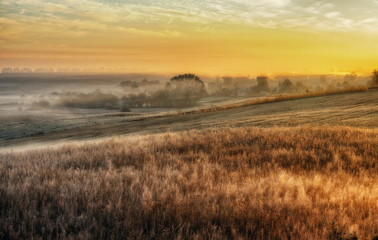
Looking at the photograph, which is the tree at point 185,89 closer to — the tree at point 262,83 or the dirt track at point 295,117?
the tree at point 262,83

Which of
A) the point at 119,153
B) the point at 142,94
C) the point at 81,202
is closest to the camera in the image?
the point at 81,202

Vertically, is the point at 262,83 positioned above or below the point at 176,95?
above

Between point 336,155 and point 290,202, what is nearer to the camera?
point 290,202

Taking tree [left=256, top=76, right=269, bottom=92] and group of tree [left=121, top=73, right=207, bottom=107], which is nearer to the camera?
group of tree [left=121, top=73, right=207, bottom=107]

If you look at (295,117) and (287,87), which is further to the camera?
(287,87)

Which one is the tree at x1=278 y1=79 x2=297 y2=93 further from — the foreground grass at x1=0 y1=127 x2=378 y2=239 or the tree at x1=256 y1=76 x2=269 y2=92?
the foreground grass at x1=0 y1=127 x2=378 y2=239

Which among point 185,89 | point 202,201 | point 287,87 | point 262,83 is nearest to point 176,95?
point 185,89

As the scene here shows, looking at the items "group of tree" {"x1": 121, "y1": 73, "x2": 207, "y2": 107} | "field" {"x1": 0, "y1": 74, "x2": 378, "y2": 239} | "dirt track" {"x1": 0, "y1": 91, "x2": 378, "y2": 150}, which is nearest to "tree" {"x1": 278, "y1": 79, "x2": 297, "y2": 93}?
"group of tree" {"x1": 121, "y1": 73, "x2": 207, "y2": 107}

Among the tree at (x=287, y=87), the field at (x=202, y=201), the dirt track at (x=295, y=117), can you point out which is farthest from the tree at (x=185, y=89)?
the field at (x=202, y=201)

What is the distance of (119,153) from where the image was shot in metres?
8.77

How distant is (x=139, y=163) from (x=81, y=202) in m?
3.07

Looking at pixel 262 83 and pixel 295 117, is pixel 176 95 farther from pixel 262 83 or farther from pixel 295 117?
pixel 295 117

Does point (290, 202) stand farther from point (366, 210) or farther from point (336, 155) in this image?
point (336, 155)

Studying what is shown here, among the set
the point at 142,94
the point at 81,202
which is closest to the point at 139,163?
the point at 81,202
